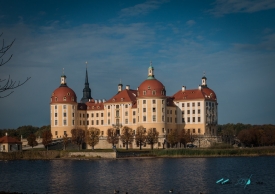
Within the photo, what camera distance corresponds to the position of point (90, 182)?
156 ft

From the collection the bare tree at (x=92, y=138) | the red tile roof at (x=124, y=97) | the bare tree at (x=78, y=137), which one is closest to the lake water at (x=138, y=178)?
the bare tree at (x=92, y=138)

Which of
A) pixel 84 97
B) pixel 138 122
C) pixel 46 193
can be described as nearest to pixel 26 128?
pixel 84 97

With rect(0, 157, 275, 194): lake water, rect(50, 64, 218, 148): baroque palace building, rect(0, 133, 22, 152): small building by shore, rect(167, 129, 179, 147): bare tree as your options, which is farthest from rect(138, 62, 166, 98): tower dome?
rect(0, 157, 275, 194): lake water

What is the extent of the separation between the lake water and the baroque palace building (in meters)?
39.2

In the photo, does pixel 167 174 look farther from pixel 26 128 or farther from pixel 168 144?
pixel 26 128

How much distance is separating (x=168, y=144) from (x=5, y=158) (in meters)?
32.9

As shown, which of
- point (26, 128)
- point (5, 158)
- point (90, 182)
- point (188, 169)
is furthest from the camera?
point (26, 128)

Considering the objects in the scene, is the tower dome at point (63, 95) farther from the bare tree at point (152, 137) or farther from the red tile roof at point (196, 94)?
the bare tree at point (152, 137)

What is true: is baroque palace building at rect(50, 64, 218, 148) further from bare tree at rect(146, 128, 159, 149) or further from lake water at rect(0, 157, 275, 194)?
lake water at rect(0, 157, 275, 194)

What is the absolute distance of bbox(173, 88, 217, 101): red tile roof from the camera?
108m

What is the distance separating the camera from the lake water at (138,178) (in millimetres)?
42281

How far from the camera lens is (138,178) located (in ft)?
166

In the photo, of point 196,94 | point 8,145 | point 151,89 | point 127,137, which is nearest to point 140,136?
point 127,137

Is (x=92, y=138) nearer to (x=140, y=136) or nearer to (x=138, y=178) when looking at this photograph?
(x=140, y=136)
